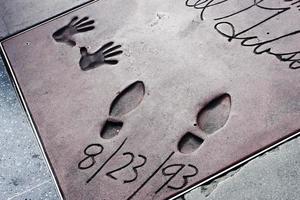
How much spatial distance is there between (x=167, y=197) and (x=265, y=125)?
1.12 feet

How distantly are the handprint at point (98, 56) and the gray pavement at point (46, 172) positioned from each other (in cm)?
27

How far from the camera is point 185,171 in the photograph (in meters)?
1.20

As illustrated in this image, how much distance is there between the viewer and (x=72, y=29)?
1.75 m

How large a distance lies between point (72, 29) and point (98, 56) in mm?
211

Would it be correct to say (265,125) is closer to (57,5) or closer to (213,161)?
(213,161)

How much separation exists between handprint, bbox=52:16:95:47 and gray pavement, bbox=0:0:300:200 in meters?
0.24

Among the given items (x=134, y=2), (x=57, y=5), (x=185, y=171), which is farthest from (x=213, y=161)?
(x=57, y=5)

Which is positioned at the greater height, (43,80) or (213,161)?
(43,80)

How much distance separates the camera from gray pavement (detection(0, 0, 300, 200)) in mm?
1125
